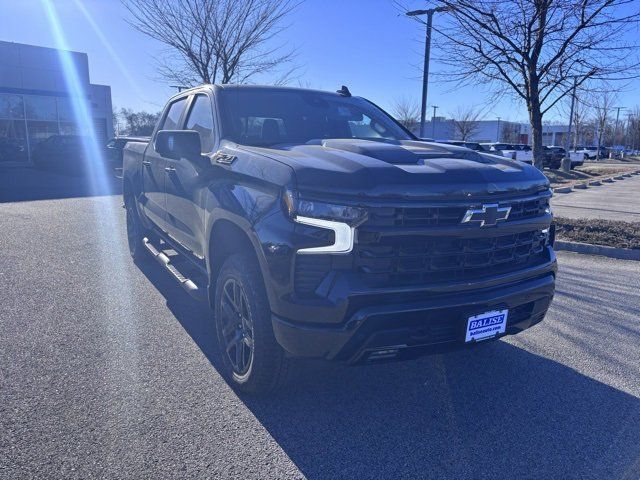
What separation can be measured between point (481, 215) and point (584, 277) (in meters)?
4.15

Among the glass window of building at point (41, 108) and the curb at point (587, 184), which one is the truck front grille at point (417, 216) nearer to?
the curb at point (587, 184)

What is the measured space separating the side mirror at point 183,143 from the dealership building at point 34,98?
24563 millimetres

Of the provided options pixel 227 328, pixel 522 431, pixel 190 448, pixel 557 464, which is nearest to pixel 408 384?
pixel 522 431

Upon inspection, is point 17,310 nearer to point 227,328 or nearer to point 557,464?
point 227,328

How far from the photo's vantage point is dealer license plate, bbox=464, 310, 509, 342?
112 inches

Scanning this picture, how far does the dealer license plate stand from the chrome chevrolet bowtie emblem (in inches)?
20.5

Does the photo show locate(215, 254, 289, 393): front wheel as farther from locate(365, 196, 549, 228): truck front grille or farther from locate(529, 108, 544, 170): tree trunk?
locate(529, 108, 544, 170): tree trunk

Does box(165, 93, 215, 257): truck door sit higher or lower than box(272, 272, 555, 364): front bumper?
higher

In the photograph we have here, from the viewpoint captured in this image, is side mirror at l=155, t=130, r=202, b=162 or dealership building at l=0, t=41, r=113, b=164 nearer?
side mirror at l=155, t=130, r=202, b=162

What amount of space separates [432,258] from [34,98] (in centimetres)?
3199

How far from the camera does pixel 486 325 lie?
2920 mm

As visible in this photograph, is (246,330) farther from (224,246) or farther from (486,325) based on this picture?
(486,325)

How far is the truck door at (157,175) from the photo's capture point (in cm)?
495

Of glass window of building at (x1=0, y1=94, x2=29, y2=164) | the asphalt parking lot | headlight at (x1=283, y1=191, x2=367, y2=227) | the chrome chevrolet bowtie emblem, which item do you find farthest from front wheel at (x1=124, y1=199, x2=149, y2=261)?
glass window of building at (x1=0, y1=94, x2=29, y2=164)
